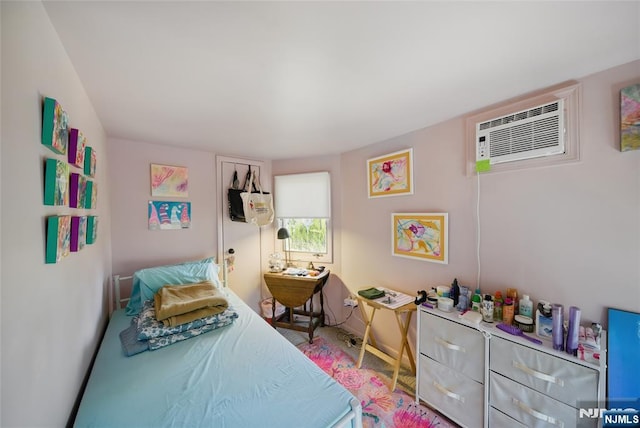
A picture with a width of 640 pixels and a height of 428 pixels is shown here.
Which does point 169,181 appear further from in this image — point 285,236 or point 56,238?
point 56,238

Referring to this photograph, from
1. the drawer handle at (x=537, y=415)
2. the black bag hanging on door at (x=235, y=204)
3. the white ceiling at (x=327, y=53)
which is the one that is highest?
the white ceiling at (x=327, y=53)

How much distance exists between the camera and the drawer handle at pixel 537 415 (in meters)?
1.23

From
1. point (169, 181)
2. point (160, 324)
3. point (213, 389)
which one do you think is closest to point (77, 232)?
point (160, 324)

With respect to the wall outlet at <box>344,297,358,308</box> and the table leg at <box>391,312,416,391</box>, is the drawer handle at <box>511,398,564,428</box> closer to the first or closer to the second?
the table leg at <box>391,312,416,391</box>

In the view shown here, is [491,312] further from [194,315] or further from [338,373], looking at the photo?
[194,315]

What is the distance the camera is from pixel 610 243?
1275 mm

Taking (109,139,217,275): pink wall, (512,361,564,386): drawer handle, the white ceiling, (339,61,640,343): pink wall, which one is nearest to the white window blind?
(109,139,217,275): pink wall

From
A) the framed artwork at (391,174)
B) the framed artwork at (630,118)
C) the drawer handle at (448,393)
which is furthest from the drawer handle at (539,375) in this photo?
the framed artwork at (391,174)

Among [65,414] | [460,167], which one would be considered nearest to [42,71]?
[65,414]

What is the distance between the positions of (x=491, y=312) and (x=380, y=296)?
884 mm

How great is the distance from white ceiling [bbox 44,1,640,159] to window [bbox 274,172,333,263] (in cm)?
135

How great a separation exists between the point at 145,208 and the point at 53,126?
185 cm

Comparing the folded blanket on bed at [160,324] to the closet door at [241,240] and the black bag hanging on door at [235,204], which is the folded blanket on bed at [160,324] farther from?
the black bag hanging on door at [235,204]

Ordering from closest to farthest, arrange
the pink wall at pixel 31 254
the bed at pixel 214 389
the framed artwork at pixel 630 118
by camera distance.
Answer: the pink wall at pixel 31 254
the bed at pixel 214 389
the framed artwork at pixel 630 118
